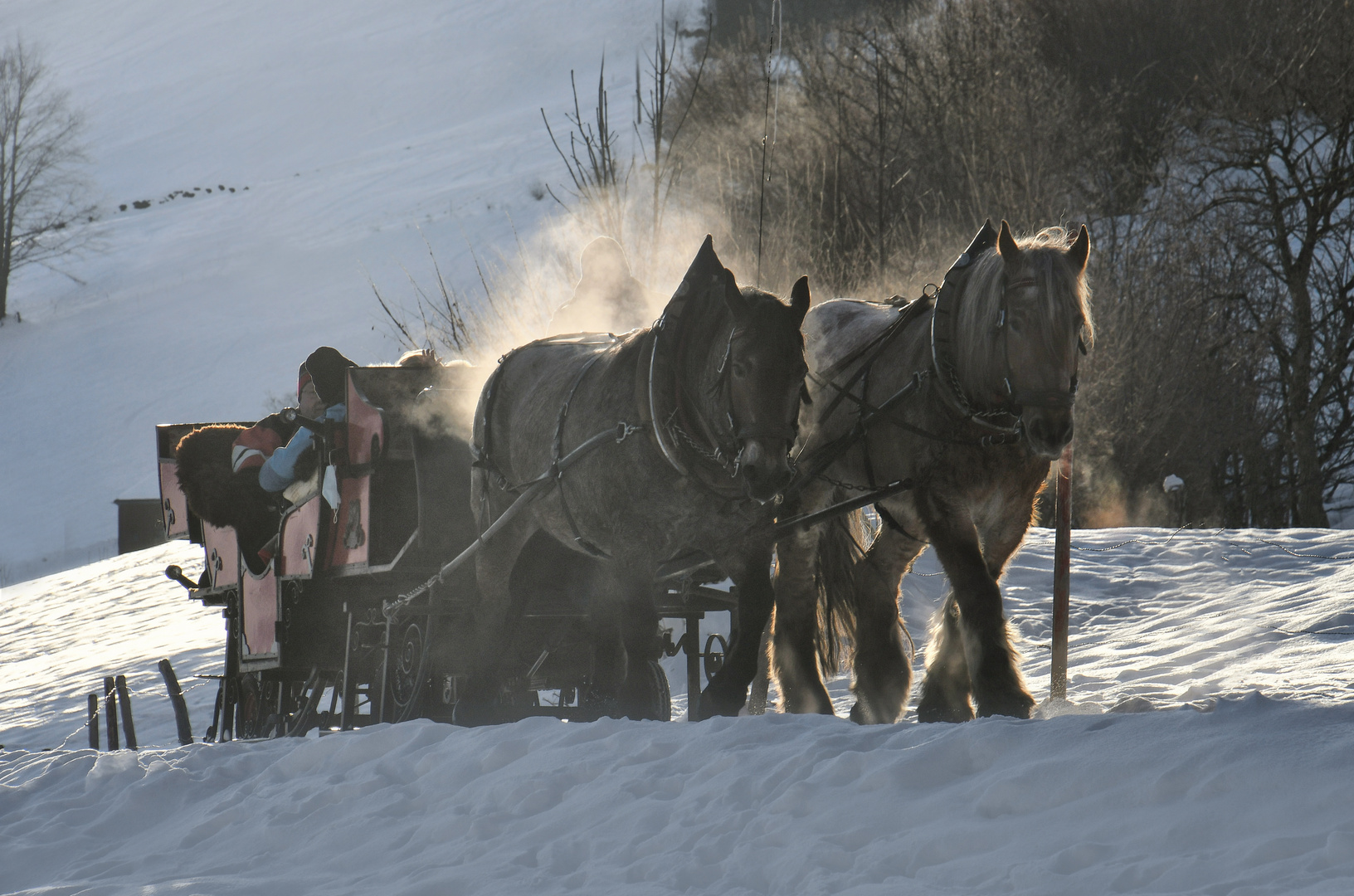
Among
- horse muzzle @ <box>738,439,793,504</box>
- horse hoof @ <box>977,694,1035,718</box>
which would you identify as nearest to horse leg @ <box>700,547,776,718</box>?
horse muzzle @ <box>738,439,793,504</box>

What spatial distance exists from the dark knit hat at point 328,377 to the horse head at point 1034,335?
382cm

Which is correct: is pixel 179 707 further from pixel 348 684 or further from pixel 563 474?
pixel 563 474

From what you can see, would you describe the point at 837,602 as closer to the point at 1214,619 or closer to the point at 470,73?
the point at 1214,619

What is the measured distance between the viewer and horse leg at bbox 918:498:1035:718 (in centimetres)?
423

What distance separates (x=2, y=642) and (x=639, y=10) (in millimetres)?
58530

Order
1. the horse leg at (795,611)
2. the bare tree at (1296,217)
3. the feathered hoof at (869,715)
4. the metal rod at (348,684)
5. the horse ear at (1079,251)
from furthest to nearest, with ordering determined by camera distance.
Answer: the bare tree at (1296,217)
the metal rod at (348,684)
the horse leg at (795,611)
the feathered hoof at (869,715)
the horse ear at (1079,251)

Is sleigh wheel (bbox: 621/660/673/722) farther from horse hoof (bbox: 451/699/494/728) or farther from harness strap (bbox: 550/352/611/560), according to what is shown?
horse hoof (bbox: 451/699/494/728)

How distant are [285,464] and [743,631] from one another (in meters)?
3.28

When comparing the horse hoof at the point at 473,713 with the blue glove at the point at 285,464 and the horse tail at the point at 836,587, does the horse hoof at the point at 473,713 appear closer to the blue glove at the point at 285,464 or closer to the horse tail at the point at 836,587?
the horse tail at the point at 836,587

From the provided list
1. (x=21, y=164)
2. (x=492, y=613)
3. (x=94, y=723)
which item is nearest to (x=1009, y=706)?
(x=492, y=613)

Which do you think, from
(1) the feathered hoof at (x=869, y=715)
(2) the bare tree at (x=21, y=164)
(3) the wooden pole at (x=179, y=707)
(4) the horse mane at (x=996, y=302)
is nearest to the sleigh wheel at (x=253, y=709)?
(3) the wooden pole at (x=179, y=707)

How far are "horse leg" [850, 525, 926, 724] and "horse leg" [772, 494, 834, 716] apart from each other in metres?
0.24

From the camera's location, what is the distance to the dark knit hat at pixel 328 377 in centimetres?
693

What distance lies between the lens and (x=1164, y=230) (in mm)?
20562
